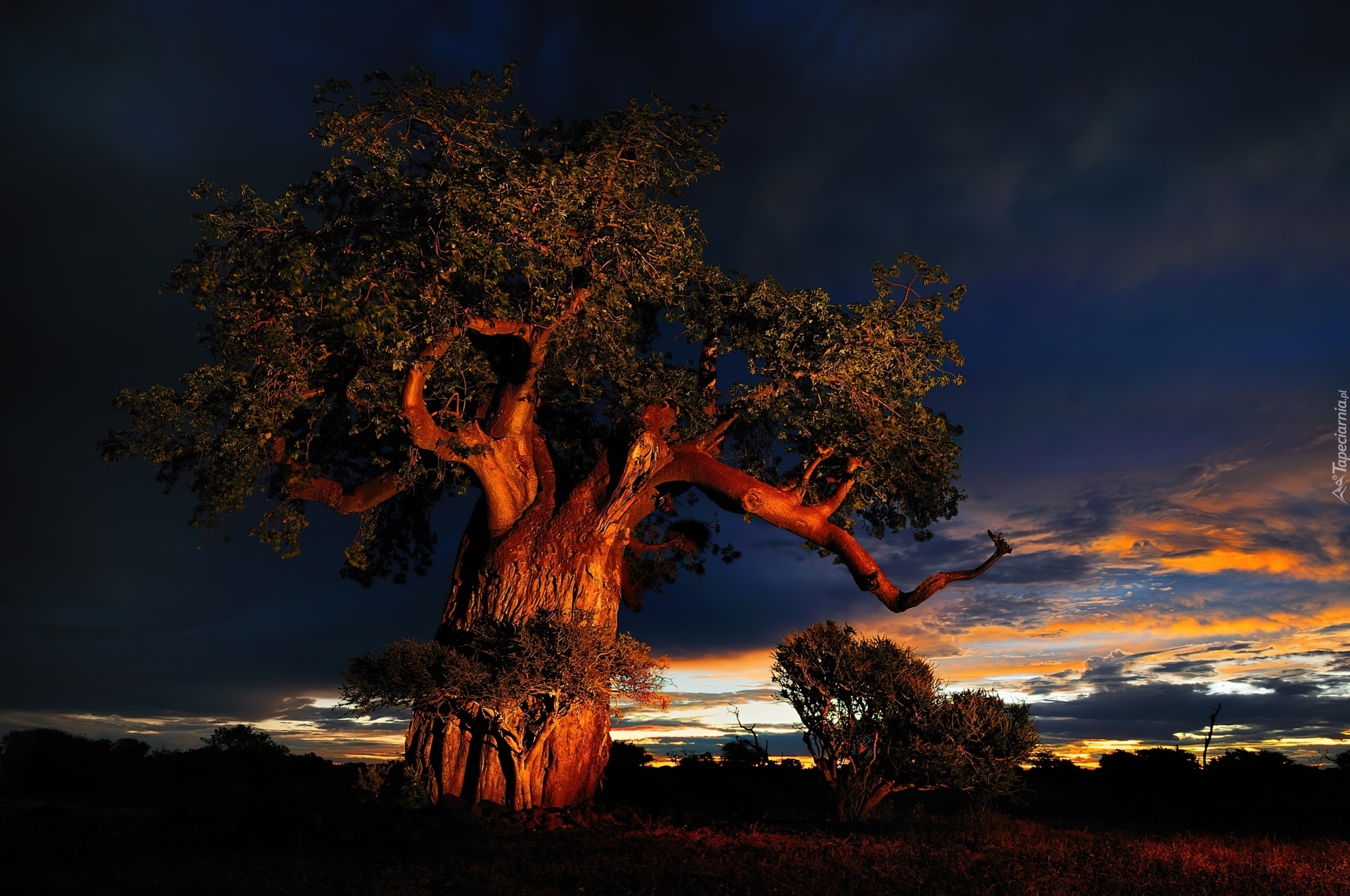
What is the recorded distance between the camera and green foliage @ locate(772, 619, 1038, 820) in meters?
16.0

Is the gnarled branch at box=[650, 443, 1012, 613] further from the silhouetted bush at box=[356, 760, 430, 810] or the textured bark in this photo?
the silhouetted bush at box=[356, 760, 430, 810]

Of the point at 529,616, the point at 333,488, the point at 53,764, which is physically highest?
the point at 333,488

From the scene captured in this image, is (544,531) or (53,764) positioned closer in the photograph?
(544,531)

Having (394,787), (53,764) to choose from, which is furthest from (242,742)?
(394,787)

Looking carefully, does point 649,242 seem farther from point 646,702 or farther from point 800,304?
point 646,702

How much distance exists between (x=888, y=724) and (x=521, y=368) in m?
9.60

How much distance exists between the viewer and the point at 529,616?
17.0 m

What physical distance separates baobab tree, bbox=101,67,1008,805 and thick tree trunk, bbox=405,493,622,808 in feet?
0.16

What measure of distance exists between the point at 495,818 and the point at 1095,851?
8.76 metres

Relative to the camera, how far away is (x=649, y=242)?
16719 millimetres

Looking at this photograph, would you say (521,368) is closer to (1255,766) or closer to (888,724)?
(888,724)

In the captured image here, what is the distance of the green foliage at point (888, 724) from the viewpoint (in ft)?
52.5

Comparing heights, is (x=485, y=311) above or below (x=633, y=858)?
above

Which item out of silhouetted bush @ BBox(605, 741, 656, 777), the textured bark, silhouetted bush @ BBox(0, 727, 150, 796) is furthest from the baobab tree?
silhouetted bush @ BBox(0, 727, 150, 796)
